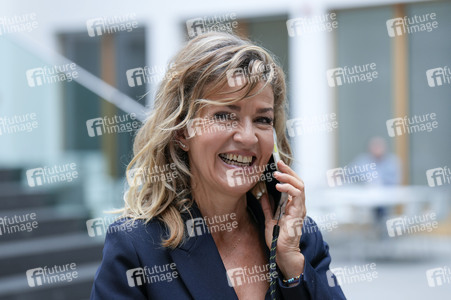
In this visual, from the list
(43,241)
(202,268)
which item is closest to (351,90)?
(43,241)

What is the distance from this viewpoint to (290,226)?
2.12 meters

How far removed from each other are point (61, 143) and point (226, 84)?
4.93m

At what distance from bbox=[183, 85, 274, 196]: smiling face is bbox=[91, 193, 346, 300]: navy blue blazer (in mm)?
221

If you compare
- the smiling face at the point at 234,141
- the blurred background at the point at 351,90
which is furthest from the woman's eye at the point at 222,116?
the blurred background at the point at 351,90

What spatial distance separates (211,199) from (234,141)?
0.87 feet

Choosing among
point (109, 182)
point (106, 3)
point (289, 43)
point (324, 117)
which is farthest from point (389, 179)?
point (106, 3)

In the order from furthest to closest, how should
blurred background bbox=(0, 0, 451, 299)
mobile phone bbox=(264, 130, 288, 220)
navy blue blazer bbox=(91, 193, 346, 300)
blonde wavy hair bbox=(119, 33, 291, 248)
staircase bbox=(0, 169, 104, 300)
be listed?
blurred background bbox=(0, 0, 451, 299)
staircase bbox=(0, 169, 104, 300)
mobile phone bbox=(264, 130, 288, 220)
blonde wavy hair bbox=(119, 33, 291, 248)
navy blue blazer bbox=(91, 193, 346, 300)

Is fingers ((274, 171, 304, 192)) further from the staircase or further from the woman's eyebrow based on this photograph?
the staircase

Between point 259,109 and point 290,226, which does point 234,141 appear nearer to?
point 259,109

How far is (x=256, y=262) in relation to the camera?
223 centimetres

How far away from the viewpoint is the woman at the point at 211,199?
201cm

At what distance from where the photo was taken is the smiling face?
6.68 feet

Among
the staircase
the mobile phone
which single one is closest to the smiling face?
the mobile phone

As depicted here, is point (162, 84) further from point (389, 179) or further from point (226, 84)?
point (389, 179)
